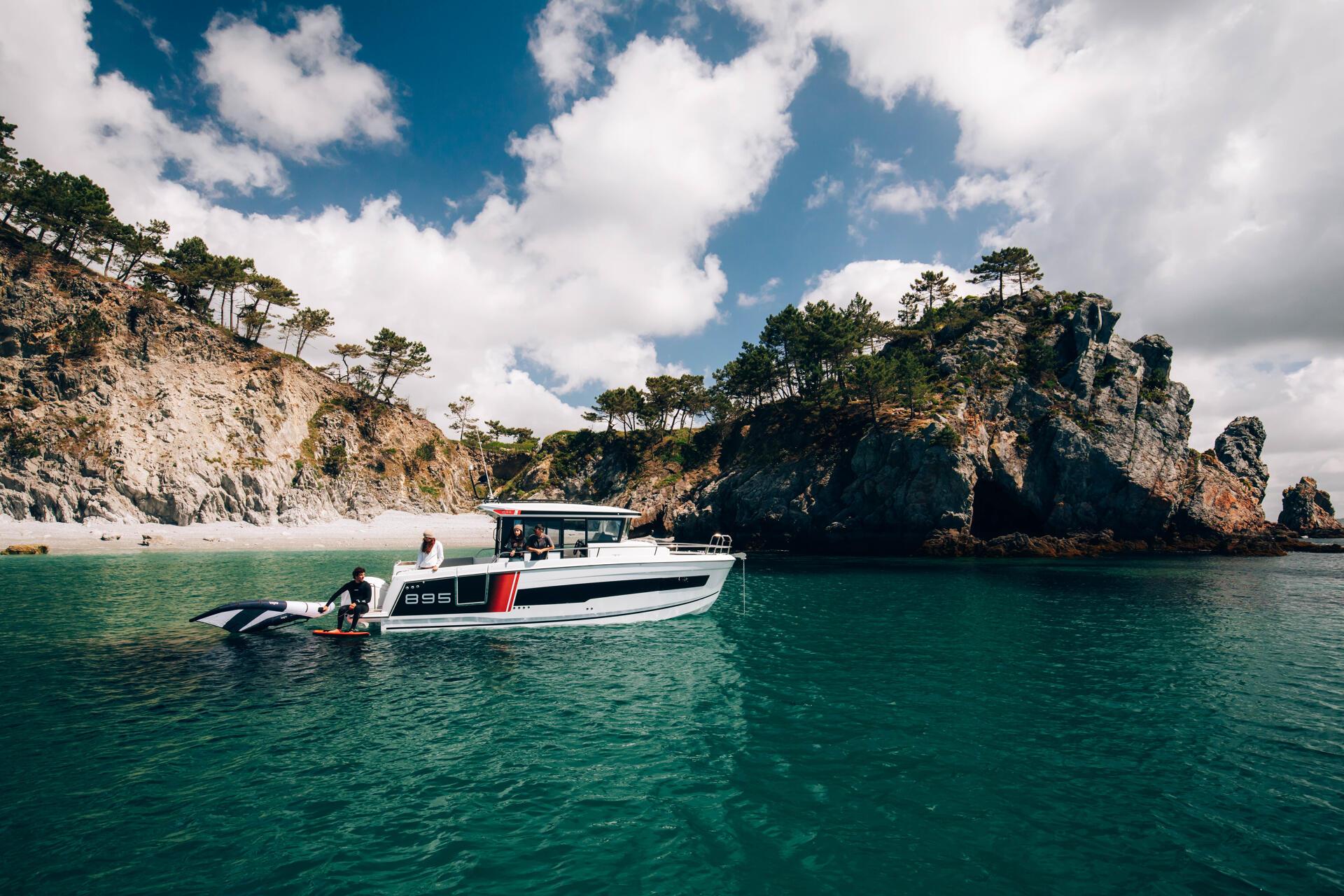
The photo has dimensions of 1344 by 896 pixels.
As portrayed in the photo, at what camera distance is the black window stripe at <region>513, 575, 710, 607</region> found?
19609mm

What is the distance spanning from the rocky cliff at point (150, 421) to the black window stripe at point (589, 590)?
6019cm

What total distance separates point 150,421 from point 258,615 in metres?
61.0

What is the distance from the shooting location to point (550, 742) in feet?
33.9

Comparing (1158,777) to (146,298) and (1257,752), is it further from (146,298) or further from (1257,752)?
(146,298)

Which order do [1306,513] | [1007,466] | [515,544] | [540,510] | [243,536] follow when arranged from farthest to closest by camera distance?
[1306,513], [243,536], [1007,466], [515,544], [540,510]

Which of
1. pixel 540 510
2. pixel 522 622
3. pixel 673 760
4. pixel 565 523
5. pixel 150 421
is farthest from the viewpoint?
pixel 150 421

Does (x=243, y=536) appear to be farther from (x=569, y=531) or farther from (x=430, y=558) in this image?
(x=569, y=531)

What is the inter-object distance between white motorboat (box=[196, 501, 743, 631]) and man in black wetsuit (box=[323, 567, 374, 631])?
31 cm

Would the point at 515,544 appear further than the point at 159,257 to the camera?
No

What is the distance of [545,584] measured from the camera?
1962 cm

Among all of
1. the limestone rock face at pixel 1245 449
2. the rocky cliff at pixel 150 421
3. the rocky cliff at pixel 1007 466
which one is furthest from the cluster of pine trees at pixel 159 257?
the limestone rock face at pixel 1245 449

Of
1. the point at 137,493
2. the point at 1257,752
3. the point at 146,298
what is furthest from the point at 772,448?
the point at 146,298

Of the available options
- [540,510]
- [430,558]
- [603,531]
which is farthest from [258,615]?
[603,531]

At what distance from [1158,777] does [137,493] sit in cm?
7845
